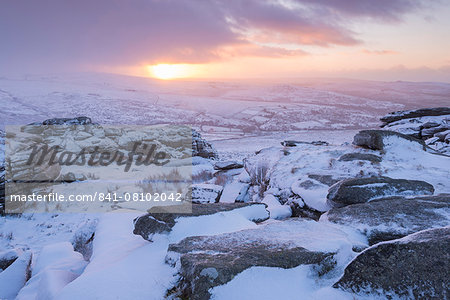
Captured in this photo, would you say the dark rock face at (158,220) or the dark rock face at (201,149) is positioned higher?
the dark rock face at (158,220)

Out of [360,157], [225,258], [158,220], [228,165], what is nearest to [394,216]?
[225,258]

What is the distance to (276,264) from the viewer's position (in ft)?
9.95

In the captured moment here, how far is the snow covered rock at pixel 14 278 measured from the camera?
15.4ft

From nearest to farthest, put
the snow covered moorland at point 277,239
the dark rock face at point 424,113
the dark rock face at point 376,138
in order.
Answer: the snow covered moorland at point 277,239 → the dark rock face at point 376,138 → the dark rock face at point 424,113

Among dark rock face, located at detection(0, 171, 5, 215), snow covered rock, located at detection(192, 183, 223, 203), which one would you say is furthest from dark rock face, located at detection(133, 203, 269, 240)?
dark rock face, located at detection(0, 171, 5, 215)

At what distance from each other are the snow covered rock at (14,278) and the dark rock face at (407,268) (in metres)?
5.61

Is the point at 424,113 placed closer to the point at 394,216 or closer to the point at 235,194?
the point at 235,194

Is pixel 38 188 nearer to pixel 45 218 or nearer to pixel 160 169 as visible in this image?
pixel 45 218

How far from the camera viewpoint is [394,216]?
448 cm

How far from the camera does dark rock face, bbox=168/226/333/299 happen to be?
2764mm

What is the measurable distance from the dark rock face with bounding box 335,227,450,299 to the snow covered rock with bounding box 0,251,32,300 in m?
5.61

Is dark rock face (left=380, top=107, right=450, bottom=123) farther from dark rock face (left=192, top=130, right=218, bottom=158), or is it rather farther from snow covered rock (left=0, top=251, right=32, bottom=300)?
snow covered rock (left=0, top=251, right=32, bottom=300)

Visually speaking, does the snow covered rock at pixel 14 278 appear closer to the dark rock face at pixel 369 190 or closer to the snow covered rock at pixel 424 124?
the dark rock face at pixel 369 190

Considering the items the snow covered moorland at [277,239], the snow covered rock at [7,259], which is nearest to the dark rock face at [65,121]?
the snow covered moorland at [277,239]
